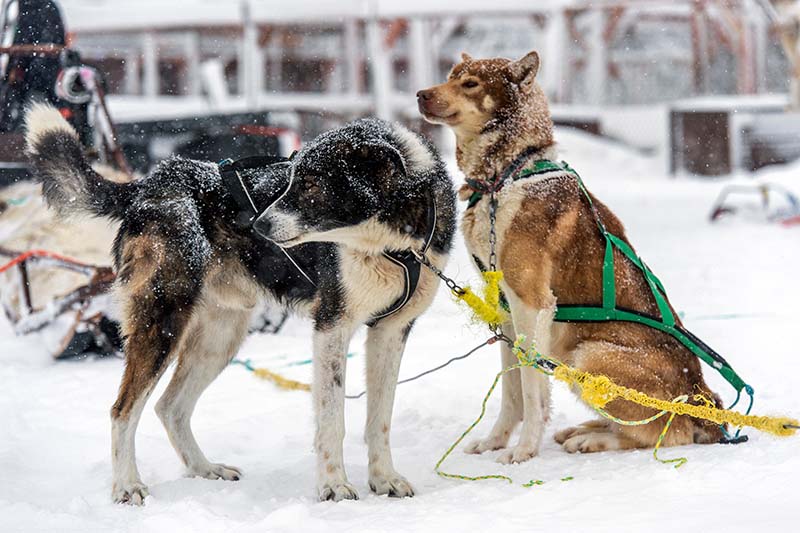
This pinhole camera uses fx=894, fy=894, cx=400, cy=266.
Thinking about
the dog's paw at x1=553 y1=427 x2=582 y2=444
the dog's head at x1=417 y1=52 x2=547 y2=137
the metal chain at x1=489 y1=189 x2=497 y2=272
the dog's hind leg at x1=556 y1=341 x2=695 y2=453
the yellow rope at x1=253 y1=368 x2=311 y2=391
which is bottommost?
the yellow rope at x1=253 y1=368 x2=311 y2=391

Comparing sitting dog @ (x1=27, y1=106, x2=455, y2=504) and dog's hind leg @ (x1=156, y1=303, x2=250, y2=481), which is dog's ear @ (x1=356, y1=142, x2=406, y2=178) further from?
dog's hind leg @ (x1=156, y1=303, x2=250, y2=481)

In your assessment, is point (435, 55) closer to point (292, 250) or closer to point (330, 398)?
point (292, 250)

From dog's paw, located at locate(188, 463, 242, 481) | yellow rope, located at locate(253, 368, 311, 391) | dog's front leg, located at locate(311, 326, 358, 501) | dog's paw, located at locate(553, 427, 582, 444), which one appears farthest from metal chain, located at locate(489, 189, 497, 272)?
yellow rope, located at locate(253, 368, 311, 391)

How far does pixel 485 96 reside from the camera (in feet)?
11.9

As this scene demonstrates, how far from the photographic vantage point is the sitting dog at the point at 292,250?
3.16m

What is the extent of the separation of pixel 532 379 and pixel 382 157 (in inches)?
43.4

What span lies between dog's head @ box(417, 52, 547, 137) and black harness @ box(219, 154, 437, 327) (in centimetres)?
52

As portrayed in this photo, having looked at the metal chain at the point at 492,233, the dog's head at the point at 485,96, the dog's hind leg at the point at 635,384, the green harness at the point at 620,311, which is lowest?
the dog's hind leg at the point at 635,384

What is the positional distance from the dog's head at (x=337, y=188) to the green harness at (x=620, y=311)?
0.61m

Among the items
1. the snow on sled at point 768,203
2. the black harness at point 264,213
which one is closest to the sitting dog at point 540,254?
the black harness at point 264,213

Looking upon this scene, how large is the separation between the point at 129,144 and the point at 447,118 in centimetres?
634

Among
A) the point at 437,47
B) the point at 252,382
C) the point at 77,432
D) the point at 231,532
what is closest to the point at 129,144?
the point at 252,382

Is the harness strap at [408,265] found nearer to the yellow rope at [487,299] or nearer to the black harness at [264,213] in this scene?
the black harness at [264,213]

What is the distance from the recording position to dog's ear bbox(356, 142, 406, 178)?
317 cm
